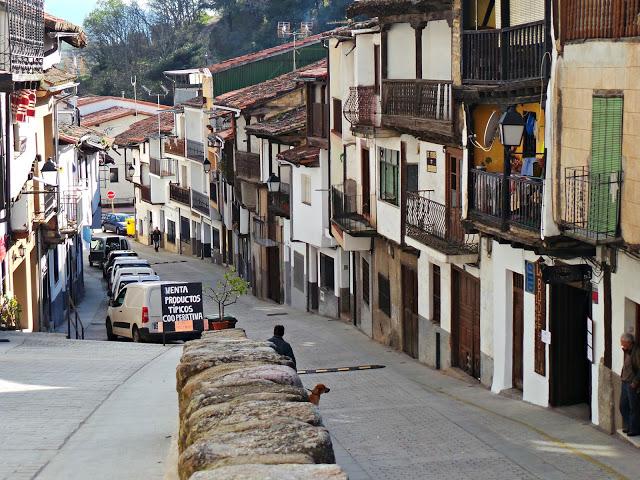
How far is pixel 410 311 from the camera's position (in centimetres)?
3111

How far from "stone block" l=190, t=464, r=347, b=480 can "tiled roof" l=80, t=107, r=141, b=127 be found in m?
90.4

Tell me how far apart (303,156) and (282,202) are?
6.24 meters

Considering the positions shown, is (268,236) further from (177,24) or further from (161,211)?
(177,24)

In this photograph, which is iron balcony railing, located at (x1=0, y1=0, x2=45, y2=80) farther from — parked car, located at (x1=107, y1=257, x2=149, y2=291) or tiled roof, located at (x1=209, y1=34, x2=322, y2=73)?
tiled roof, located at (x1=209, y1=34, x2=322, y2=73)

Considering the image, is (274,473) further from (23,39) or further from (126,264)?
(126,264)

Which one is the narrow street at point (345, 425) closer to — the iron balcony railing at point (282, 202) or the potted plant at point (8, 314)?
the potted plant at point (8, 314)

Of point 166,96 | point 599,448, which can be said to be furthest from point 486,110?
point 166,96

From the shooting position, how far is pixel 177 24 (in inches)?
4892

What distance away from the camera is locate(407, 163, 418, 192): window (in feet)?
98.9

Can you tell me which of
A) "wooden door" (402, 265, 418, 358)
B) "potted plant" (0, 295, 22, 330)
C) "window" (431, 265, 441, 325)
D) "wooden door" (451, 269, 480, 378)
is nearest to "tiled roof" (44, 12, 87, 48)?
"potted plant" (0, 295, 22, 330)

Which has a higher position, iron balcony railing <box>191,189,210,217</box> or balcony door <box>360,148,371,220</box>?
balcony door <box>360,148,371,220</box>

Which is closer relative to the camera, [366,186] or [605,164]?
[605,164]

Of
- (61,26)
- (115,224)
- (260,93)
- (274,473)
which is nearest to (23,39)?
(61,26)

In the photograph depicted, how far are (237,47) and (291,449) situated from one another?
101 m
